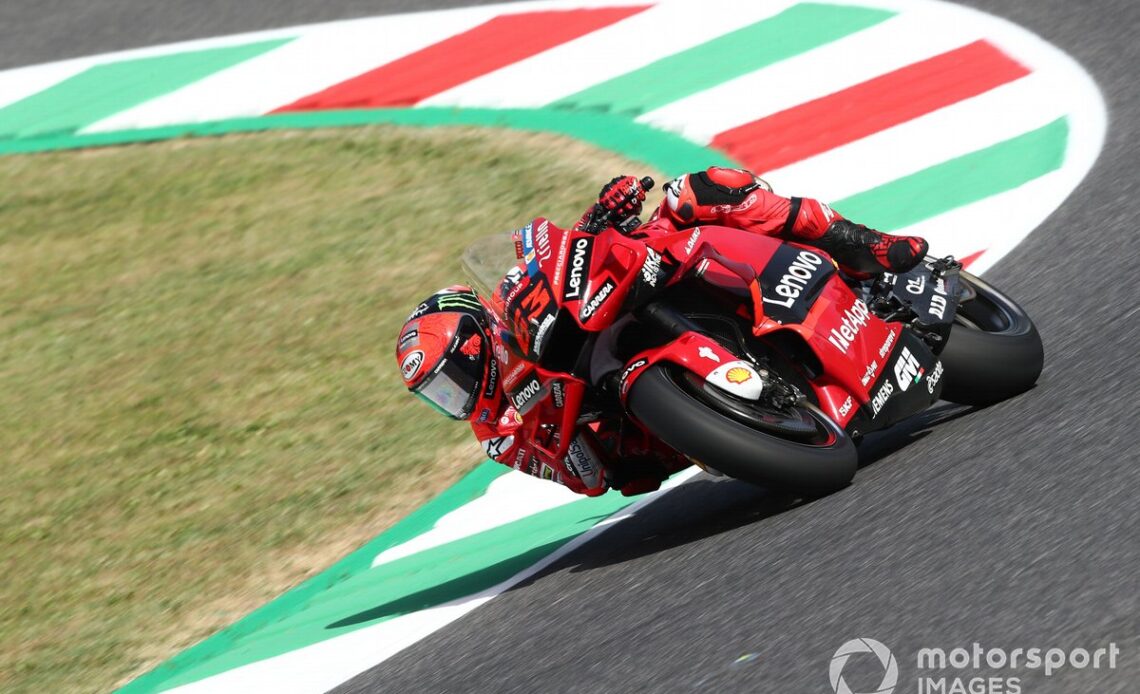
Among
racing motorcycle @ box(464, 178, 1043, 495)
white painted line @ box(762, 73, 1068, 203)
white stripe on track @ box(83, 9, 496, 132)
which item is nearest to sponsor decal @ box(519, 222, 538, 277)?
racing motorcycle @ box(464, 178, 1043, 495)

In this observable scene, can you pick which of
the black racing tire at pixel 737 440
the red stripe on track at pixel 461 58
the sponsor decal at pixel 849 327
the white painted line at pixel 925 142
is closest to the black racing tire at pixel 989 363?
the sponsor decal at pixel 849 327

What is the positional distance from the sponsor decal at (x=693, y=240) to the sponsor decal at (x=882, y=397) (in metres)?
0.78

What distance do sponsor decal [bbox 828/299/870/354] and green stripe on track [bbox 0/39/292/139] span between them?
7797 millimetres

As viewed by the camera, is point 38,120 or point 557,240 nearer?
point 557,240

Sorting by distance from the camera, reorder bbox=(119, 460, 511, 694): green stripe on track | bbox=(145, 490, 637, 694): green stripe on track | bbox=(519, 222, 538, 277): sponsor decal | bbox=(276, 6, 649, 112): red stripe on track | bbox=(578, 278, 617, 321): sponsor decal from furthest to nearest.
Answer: bbox=(276, 6, 649, 112): red stripe on track → bbox=(119, 460, 511, 694): green stripe on track → bbox=(145, 490, 637, 694): green stripe on track → bbox=(519, 222, 538, 277): sponsor decal → bbox=(578, 278, 617, 321): sponsor decal

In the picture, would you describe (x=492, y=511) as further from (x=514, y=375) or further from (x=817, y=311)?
(x=817, y=311)

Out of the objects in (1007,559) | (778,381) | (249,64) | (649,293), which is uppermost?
(249,64)

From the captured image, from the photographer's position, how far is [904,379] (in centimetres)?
520

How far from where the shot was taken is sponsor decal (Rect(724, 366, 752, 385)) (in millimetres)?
4777

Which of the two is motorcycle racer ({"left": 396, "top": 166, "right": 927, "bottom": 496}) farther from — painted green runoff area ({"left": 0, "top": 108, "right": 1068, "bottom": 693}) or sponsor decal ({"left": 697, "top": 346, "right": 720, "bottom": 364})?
sponsor decal ({"left": 697, "top": 346, "right": 720, "bottom": 364})

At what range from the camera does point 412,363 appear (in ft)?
17.5

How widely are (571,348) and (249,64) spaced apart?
295 inches

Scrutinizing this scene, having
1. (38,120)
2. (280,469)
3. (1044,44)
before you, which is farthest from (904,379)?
(38,120)

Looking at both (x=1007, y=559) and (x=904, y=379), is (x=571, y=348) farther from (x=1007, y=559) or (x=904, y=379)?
(x=1007, y=559)
